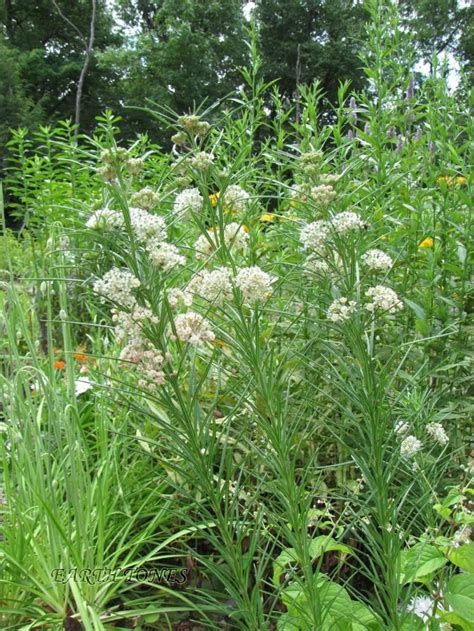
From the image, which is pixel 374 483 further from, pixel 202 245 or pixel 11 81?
pixel 11 81

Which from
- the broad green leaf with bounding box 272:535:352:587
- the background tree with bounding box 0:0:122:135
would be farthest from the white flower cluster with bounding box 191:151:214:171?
the background tree with bounding box 0:0:122:135

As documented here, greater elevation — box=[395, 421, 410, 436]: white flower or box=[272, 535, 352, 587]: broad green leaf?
box=[395, 421, 410, 436]: white flower

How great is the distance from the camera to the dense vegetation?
928 millimetres

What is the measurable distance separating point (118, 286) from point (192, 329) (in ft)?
0.53

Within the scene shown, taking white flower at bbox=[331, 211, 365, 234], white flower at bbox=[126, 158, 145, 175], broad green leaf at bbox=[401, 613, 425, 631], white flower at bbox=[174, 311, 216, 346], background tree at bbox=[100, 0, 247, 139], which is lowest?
broad green leaf at bbox=[401, 613, 425, 631]

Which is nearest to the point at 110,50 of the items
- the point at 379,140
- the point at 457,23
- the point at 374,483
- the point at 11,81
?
the point at 11,81

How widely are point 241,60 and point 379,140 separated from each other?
71.3 ft

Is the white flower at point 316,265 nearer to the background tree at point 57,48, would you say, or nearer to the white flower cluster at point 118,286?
the white flower cluster at point 118,286

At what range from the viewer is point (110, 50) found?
784 inches

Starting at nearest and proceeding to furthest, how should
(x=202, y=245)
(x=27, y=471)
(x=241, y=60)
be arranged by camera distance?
(x=202, y=245) < (x=27, y=471) < (x=241, y=60)

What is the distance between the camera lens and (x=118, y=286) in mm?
802

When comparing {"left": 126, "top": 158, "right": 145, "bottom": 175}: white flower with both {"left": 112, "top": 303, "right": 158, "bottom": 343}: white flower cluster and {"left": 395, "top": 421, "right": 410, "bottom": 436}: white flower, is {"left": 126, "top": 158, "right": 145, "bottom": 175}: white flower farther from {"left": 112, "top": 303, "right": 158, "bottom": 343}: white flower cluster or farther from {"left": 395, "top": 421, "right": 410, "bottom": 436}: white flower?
{"left": 395, "top": 421, "right": 410, "bottom": 436}: white flower

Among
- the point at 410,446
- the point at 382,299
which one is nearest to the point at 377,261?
the point at 382,299

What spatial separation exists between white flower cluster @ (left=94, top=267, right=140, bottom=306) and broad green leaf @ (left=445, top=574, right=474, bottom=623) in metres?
0.81
